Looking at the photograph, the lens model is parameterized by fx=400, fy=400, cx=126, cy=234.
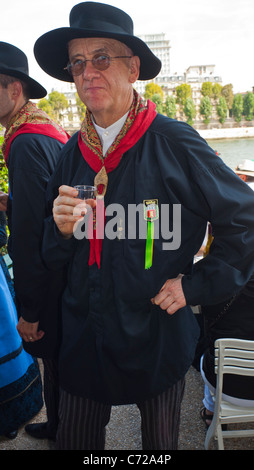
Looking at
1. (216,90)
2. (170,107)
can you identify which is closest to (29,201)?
(170,107)

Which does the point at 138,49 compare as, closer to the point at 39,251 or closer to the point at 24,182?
the point at 24,182

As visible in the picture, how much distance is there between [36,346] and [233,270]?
1.09m

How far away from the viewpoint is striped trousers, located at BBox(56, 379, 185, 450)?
1.52 metres

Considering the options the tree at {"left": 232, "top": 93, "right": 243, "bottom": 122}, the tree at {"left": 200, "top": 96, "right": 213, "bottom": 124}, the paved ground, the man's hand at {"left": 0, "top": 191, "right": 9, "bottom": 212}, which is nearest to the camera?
the man's hand at {"left": 0, "top": 191, "right": 9, "bottom": 212}

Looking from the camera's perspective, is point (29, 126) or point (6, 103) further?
point (6, 103)

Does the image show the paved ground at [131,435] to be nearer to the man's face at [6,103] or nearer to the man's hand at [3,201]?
the man's hand at [3,201]

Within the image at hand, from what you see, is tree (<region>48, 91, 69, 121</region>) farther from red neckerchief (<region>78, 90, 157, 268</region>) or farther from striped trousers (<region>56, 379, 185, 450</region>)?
striped trousers (<region>56, 379, 185, 450</region>)

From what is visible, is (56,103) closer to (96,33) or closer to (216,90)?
(216,90)

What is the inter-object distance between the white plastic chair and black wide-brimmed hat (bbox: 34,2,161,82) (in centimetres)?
122

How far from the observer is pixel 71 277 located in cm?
157

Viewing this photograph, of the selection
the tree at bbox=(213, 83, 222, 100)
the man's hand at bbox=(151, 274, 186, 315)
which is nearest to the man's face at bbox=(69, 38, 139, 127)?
the man's hand at bbox=(151, 274, 186, 315)

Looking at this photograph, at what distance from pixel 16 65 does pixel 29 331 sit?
4.72 ft

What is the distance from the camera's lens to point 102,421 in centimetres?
162

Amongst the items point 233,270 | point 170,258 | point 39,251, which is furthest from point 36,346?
point 233,270
